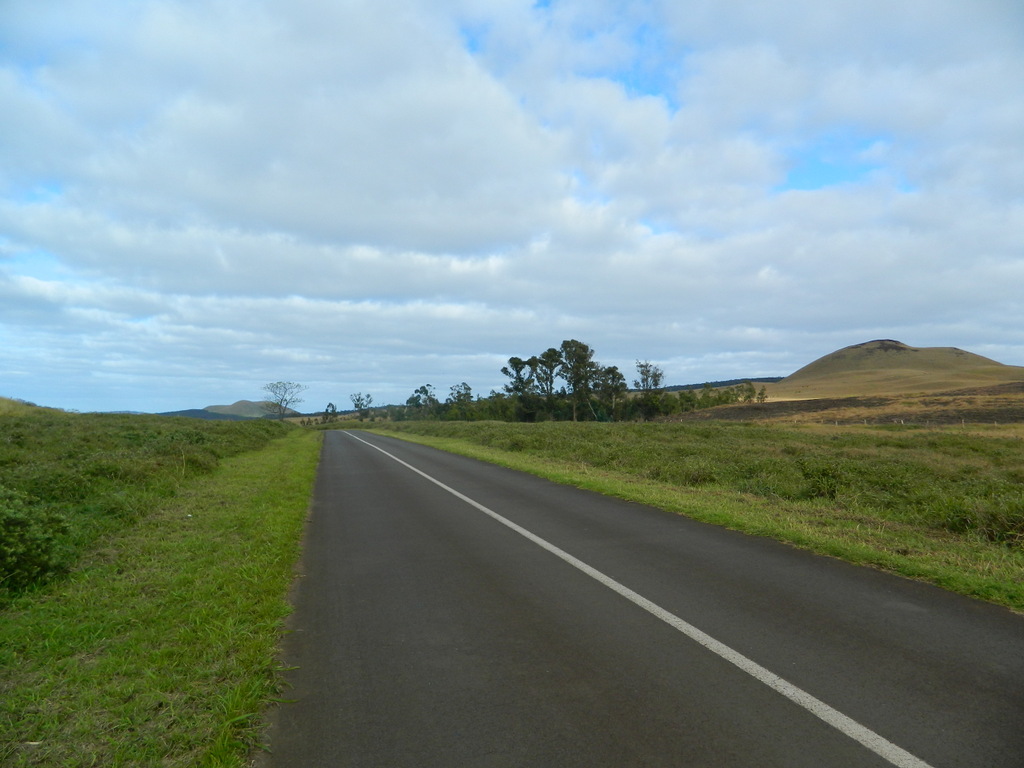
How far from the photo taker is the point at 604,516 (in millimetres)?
10328

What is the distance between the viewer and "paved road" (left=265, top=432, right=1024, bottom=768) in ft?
10.8

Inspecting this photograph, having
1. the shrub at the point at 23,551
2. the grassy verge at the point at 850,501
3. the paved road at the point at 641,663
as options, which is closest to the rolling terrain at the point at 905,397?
the grassy verge at the point at 850,501

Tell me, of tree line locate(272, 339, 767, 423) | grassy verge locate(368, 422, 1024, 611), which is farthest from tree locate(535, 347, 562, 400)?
grassy verge locate(368, 422, 1024, 611)

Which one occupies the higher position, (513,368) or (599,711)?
(513,368)

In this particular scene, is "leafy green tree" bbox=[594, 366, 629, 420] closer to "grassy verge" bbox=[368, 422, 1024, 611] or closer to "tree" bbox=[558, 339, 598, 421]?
"tree" bbox=[558, 339, 598, 421]

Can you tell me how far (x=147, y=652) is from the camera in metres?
4.62

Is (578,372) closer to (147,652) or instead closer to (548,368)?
(548,368)

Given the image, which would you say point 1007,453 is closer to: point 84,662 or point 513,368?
point 84,662

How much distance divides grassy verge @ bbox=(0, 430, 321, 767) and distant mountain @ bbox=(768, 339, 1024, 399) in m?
129

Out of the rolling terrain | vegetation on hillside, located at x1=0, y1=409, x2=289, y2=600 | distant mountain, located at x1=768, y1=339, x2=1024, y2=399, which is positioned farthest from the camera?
distant mountain, located at x1=768, y1=339, x2=1024, y2=399

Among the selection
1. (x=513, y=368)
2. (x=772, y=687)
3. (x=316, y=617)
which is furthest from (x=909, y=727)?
(x=513, y=368)

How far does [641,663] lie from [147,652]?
3.94 meters

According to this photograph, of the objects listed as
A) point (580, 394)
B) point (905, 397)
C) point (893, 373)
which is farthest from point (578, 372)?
point (893, 373)

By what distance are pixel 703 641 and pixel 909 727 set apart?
5.03 ft
